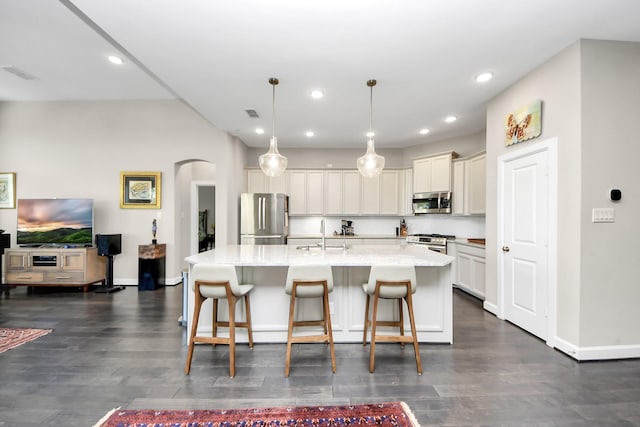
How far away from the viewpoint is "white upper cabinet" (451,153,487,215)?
15.6ft

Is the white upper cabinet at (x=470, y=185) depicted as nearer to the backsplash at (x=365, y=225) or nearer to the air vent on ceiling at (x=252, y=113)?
the backsplash at (x=365, y=225)

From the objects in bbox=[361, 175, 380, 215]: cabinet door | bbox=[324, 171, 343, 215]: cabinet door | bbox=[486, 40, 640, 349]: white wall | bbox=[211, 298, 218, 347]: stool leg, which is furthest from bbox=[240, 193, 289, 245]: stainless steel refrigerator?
bbox=[486, 40, 640, 349]: white wall

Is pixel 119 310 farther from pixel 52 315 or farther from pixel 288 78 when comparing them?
pixel 288 78

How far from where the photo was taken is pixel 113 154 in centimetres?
538

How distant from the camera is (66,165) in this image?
17.5 ft

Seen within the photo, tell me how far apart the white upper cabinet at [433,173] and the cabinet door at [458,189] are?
3.9 inches

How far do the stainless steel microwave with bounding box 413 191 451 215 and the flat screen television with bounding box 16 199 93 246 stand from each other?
19.3 feet

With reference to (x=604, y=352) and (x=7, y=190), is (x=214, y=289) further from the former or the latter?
(x=7, y=190)

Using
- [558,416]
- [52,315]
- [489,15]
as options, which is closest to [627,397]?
[558,416]

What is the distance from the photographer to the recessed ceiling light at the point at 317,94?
3.62 meters

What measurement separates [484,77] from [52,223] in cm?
666

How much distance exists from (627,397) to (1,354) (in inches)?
196

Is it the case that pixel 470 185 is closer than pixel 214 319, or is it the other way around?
pixel 214 319

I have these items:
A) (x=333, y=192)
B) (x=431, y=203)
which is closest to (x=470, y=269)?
(x=431, y=203)
